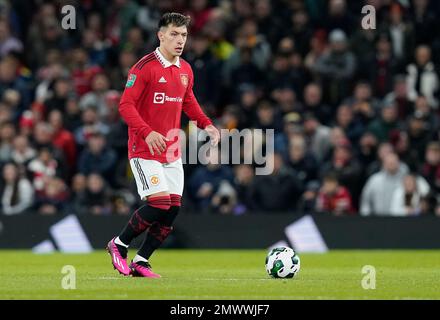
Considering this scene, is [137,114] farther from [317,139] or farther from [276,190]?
[317,139]

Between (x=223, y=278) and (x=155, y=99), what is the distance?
6.78 ft

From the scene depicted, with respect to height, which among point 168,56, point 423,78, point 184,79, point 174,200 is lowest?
point 174,200

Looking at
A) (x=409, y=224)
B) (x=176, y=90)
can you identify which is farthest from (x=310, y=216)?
(x=176, y=90)

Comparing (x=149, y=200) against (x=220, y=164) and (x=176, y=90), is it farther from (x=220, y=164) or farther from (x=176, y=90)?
(x=220, y=164)

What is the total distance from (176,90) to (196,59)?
32.5ft

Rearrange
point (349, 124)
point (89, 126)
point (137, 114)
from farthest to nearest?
1. point (89, 126)
2. point (349, 124)
3. point (137, 114)

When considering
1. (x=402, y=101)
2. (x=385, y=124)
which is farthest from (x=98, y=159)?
(x=402, y=101)

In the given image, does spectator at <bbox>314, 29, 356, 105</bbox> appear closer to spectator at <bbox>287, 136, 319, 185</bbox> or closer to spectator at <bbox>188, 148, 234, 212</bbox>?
spectator at <bbox>287, 136, 319, 185</bbox>

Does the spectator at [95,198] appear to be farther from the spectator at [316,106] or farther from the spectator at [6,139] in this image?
the spectator at [316,106]

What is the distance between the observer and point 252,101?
23094 millimetres

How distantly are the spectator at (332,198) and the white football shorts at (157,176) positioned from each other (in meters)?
8.00

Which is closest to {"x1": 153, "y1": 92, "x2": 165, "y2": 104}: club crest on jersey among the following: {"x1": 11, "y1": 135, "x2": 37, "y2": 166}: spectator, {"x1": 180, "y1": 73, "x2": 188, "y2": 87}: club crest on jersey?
{"x1": 180, "y1": 73, "x2": 188, "y2": 87}: club crest on jersey

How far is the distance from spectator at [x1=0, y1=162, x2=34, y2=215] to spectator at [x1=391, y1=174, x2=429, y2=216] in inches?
248

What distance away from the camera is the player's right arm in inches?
505
